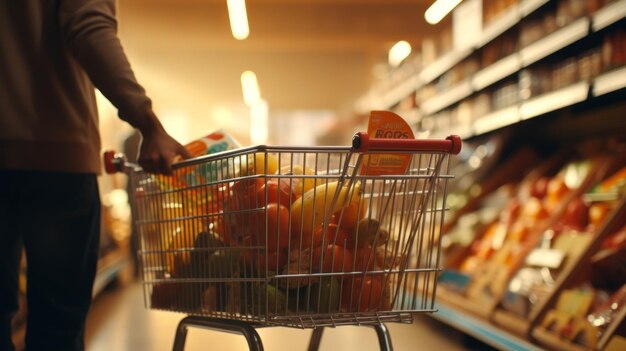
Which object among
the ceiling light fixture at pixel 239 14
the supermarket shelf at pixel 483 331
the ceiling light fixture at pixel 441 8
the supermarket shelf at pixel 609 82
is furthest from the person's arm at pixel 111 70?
the ceiling light fixture at pixel 239 14

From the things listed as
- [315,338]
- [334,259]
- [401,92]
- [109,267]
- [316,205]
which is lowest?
[109,267]

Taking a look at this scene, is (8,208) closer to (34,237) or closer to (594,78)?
(34,237)

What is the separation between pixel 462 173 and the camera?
4.91 m

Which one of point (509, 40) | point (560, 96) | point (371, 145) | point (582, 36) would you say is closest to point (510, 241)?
point (560, 96)

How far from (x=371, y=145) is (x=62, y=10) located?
2.72 ft

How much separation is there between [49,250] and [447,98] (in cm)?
429

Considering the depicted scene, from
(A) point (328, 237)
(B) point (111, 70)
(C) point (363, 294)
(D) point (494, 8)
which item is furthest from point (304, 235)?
(D) point (494, 8)

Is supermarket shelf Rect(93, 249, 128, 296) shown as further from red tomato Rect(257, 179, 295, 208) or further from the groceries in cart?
red tomato Rect(257, 179, 295, 208)

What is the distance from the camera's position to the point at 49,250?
1.57 meters

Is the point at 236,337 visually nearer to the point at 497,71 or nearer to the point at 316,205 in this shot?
the point at 316,205

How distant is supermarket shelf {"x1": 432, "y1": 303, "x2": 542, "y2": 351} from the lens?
8.84 ft

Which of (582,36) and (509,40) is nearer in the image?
(582,36)

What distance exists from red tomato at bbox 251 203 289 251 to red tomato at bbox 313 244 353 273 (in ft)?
0.27

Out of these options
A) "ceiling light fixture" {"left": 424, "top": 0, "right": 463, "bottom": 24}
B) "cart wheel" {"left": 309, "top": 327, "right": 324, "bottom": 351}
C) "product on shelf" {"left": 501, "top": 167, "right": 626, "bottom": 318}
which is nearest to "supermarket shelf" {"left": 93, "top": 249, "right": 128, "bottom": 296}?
"product on shelf" {"left": 501, "top": 167, "right": 626, "bottom": 318}
